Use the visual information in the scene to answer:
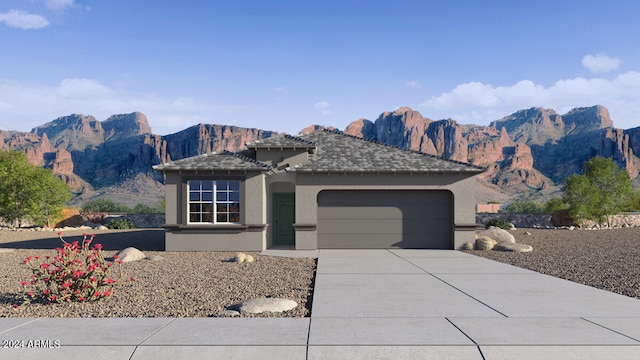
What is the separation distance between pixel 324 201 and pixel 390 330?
1207 cm

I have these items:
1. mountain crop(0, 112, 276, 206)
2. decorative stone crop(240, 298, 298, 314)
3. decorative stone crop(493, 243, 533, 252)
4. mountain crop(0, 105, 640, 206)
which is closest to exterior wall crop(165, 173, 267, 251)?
decorative stone crop(493, 243, 533, 252)

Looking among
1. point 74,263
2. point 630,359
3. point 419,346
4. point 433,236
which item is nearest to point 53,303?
point 74,263

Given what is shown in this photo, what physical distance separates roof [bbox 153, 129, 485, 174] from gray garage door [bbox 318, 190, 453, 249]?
990mm

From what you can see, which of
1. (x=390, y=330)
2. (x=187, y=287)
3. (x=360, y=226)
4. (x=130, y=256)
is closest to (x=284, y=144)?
(x=360, y=226)

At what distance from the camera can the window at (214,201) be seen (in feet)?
56.7

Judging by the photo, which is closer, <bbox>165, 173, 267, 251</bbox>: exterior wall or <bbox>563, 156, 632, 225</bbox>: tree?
<bbox>165, 173, 267, 251</bbox>: exterior wall

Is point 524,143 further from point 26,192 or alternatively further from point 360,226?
point 360,226

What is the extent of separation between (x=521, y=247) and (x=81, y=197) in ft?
287

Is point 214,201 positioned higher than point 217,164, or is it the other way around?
point 217,164

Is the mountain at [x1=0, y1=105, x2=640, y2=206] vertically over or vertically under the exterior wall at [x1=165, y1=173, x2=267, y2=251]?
over

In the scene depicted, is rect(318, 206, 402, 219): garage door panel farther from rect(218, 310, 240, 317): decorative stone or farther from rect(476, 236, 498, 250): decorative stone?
rect(218, 310, 240, 317): decorative stone

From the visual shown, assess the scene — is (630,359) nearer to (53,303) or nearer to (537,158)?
(53,303)

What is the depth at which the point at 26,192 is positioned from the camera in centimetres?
3161

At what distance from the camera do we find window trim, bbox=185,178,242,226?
56.6ft
